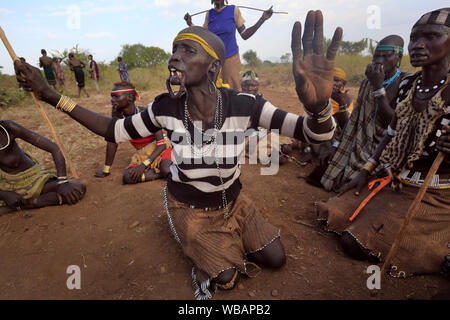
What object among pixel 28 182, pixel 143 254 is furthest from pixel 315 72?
pixel 28 182

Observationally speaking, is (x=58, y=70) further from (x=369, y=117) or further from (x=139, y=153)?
(x=369, y=117)

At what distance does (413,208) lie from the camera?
68.2 inches

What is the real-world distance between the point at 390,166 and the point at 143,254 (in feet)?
7.25

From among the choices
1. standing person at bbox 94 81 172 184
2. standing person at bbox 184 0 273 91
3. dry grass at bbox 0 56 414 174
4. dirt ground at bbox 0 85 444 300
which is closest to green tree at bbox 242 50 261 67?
dry grass at bbox 0 56 414 174

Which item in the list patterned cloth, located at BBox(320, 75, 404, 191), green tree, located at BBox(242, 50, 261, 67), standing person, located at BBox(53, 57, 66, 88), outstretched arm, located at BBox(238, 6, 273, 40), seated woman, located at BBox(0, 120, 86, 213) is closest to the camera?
seated woman, located at BBox(0, 120, 86, 213)

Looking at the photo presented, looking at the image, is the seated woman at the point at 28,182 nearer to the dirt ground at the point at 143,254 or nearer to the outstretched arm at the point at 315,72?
the dirt ground at the point at 143,254

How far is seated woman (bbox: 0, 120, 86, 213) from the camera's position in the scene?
302 centimetres

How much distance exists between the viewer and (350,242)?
2.17 metres

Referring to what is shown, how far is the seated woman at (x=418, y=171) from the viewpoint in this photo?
191 centimetres

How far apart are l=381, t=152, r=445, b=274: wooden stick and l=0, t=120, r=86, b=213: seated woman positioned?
3133 mm

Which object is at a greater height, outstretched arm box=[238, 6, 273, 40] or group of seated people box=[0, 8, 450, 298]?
outstretched arm box=[238, 6, 273, 40]

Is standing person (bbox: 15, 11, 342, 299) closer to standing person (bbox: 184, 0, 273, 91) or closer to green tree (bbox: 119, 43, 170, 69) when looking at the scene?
standing person (bbox: 184, 0, 273, 91)
